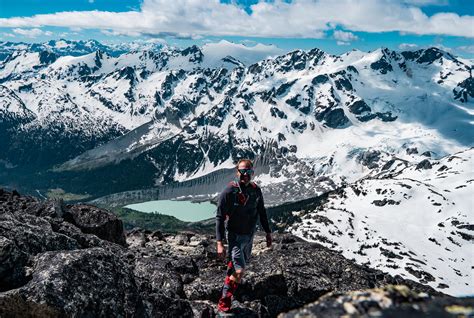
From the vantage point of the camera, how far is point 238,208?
59.8 feet

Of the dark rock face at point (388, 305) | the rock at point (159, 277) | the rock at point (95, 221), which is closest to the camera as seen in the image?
the dark rock face at point (388, 305)

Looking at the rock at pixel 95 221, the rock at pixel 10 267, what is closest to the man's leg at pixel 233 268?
the rock at pixel 10 267

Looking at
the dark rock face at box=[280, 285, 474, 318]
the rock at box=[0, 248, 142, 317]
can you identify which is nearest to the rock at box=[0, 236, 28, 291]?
the rock at box=[0, 248, 142, 317]

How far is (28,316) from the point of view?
12367 millimetres

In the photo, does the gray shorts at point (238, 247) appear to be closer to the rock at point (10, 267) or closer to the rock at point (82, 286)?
the rock at point (82, 286)

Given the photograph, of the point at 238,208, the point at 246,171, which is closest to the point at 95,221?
the point at 238,208

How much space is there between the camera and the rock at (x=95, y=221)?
35375mm

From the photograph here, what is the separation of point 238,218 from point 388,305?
33.0 ft

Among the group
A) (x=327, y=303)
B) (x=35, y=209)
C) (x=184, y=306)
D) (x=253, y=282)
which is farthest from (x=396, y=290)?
(x=35, y=209)

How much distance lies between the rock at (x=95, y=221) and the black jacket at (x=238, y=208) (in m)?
20.3

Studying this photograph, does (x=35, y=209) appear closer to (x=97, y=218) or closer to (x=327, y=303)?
(x=97, y=218)

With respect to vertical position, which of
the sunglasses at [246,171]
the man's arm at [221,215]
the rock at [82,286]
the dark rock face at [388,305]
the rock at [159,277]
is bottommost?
the rock at [159,277]

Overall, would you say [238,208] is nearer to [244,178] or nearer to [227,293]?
[244,178]

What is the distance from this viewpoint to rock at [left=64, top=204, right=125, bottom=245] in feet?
116
